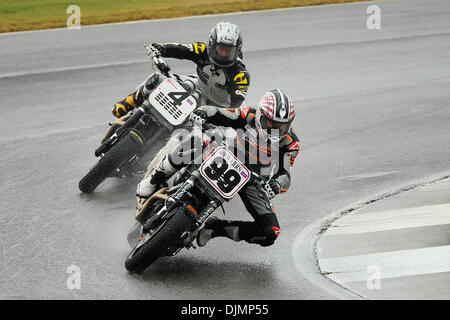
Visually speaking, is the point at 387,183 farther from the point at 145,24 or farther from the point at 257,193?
the point at 145,24

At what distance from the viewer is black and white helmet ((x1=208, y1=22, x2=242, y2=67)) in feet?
28.3

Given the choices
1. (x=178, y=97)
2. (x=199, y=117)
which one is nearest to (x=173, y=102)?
(x=178, y=97)

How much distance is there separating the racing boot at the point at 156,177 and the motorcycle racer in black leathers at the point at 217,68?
1.67 m

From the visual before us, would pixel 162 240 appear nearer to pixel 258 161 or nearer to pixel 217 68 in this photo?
pixel 258 161

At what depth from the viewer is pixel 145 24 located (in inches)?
680

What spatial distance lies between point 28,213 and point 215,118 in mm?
2359

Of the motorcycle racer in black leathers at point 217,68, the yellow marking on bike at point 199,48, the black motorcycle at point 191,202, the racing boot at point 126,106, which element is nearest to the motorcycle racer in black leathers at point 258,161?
the black motorcycle at point 191,202

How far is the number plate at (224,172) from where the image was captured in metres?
6.25

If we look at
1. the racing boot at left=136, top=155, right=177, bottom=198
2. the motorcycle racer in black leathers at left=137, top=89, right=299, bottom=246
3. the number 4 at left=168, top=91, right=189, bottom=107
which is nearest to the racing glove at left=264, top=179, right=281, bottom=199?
the motorcycle racer in black leathers at left=137, top=89, right=299, bottom=246

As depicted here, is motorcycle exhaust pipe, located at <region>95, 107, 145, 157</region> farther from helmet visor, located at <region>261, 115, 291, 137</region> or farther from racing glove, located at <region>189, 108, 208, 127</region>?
helmet visor, located at <region>261, 115, 291, 137</region>

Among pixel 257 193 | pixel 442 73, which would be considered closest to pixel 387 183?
pixel 257 193

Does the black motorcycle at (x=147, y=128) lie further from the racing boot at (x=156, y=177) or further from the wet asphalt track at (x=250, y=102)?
the racing boot at (x=156, y=177)

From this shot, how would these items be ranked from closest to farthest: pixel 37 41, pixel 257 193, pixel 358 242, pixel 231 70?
pixel 257 193 → pixel 358 242 → pixel 231 70 → pixel 37 41

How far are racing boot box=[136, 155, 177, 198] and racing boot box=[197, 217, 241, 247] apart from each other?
0.60 meters
